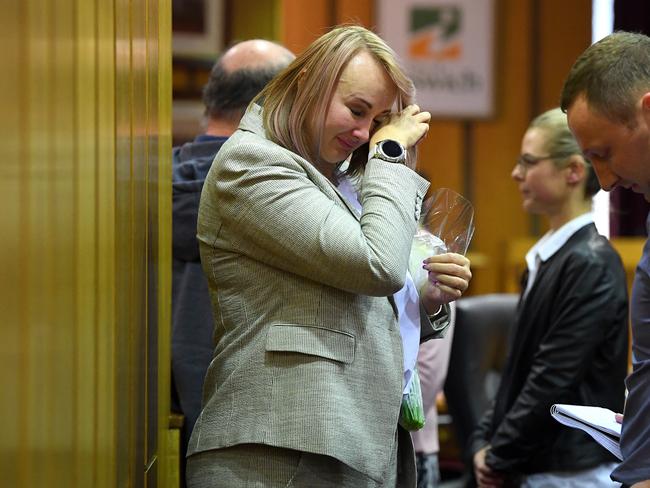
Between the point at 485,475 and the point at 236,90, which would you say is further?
the point at 485,475

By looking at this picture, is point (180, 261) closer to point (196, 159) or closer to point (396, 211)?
point (196, 159)

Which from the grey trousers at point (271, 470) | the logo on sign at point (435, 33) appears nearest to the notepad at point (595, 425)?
the grey trousers at point (271, 470)

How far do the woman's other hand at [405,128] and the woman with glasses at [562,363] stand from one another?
Answer: 0.89m

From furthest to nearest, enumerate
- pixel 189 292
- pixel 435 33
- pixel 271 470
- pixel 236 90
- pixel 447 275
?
pixel 435 33, pixel 236 90, pixel 189 292, pixel 447 275, pixel 271 470

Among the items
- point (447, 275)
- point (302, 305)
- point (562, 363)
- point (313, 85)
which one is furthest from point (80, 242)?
point (562, 363)

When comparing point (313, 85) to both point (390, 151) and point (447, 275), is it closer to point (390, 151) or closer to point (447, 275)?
point (390, 151)

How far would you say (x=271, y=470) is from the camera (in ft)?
4.94

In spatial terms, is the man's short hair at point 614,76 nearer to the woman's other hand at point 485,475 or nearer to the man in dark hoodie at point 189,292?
the man in dark hoodie at point 189,292

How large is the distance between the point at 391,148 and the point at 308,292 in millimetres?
290

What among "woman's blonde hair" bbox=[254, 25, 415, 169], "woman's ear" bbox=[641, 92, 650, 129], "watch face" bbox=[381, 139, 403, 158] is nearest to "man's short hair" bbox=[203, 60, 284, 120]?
"woman's blonde hair" bbox=[254, 25, 415, 169]

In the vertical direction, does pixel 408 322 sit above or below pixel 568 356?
above

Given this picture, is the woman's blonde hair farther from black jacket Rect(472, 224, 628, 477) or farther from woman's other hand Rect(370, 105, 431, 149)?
black jacket Rect(472, 224, 628, 477)

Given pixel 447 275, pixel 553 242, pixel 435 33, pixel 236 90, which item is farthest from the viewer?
pixel 435 33

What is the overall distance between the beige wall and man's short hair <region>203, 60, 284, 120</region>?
533 mm
